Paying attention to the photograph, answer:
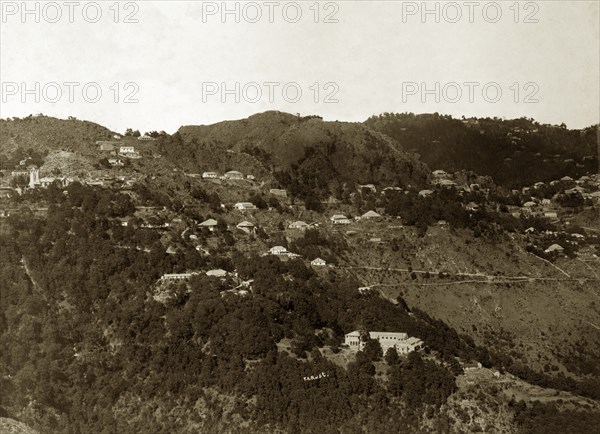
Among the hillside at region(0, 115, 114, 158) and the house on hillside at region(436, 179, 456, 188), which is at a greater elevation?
the hillside at region(0, 115, 114, 158)

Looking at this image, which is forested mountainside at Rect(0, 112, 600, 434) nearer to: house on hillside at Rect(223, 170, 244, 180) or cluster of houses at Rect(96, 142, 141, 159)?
cluster of houses at Rect(96, 142, 141, 159)

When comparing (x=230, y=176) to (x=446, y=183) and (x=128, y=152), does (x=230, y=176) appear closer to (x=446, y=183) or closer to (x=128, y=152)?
(x=128, y=152)

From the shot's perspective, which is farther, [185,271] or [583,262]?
[583,262]

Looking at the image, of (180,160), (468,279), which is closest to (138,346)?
(468,279)

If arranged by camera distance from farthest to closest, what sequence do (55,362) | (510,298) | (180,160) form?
(180,160) → (510,298) → (55,362)

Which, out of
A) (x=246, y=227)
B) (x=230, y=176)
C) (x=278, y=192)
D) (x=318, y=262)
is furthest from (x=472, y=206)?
(x=246, y=227)

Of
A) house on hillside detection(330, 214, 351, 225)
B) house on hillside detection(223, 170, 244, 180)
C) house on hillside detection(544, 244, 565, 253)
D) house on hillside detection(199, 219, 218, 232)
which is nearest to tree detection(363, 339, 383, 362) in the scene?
house on hillside detection(199, 219, 218, 232)

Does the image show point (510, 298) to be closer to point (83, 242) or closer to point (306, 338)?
point (306, 338)
